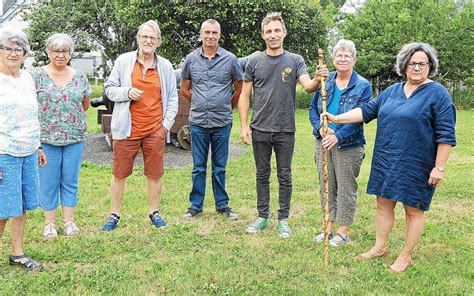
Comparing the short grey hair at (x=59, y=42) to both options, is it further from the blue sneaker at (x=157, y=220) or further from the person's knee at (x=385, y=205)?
the person's knee at (x=385, y=205)

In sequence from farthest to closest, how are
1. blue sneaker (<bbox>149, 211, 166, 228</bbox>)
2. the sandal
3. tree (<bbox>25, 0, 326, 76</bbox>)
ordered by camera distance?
tree (<bbox>25, 0, 326, 76</bbox>) → blue sneaker (<bbox>149, 211, 166, 228</bbox>) → the sandal

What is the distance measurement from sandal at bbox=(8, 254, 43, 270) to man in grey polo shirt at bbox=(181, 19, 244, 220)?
1760 millimetres

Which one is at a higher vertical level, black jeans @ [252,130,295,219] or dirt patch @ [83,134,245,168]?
black jeans @ [252,130,295,219]

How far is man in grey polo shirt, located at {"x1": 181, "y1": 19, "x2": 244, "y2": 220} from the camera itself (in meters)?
5.30

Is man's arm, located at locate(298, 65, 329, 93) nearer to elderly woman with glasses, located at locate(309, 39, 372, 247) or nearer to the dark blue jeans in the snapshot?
elderly woman with glasses, located at locate(309, 39, 372, 247)

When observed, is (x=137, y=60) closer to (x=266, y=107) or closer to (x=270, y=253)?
(x=266, y=107)

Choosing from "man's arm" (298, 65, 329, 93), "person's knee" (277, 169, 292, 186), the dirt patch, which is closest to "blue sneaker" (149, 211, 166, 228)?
"person's knee" (277, 169, 292, 186)

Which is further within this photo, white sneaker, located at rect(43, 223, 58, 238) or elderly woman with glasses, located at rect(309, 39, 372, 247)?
white sneaker, located at rect(43, 223, 58, 238)

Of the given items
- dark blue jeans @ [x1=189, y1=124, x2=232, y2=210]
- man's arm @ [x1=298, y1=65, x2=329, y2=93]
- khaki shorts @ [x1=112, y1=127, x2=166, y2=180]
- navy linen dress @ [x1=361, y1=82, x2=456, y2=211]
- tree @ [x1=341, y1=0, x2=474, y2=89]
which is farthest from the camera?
tree @ [x1=341, y1=0, x2=474, y2=89]

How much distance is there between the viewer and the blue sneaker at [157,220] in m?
5.21

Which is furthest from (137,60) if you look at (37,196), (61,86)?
(37,196)

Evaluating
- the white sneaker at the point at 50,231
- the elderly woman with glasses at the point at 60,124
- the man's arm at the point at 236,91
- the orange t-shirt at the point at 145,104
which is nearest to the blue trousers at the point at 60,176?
the elderly woman with glasses at the point at 60,124

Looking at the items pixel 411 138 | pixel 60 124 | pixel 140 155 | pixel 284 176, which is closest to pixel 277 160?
pixel 284 176

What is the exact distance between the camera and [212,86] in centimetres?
532
